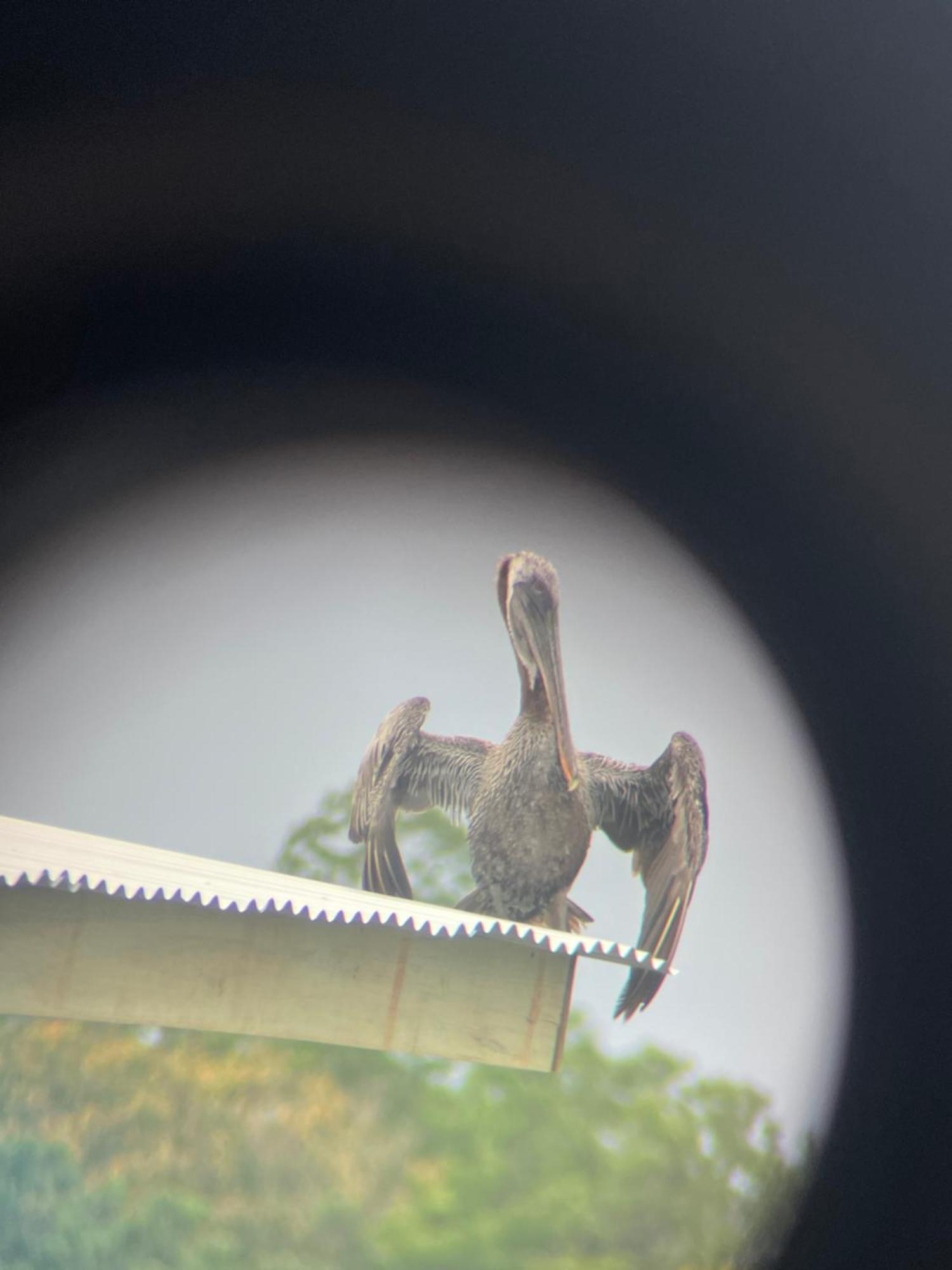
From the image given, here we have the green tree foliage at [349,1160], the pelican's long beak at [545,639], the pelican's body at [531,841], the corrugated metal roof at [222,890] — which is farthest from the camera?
the green tree foliage at [349,1160]

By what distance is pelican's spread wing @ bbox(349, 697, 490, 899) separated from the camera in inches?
83.7

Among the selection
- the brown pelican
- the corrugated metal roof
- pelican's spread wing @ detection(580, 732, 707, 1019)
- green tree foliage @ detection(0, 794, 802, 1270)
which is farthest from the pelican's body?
green tree foliage @ detection(0, 794, 802, 1270)

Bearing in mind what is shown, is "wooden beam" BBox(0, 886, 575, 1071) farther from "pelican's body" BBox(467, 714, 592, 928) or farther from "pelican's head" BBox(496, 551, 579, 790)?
"pelican's head" BBox(496, 551, 579, 790)

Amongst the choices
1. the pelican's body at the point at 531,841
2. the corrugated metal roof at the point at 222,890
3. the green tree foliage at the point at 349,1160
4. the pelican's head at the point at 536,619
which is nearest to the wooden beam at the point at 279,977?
the corrugated metal roof at the point at 222,890

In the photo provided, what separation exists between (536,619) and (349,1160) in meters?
3.51

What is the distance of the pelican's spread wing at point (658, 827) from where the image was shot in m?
1.92

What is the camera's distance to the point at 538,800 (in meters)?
1.94

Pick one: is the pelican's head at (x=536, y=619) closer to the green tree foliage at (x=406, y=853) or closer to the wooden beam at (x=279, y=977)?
the wooden beam at (x=279, y=977)

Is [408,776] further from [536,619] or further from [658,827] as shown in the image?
[658,827]

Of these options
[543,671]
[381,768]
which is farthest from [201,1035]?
[543,671]

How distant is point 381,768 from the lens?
217 cm

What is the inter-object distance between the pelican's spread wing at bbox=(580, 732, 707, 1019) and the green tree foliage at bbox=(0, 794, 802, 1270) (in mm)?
2594

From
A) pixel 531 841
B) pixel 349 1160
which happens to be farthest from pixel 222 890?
pixel 349 1160

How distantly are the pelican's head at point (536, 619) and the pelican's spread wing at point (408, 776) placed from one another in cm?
25
